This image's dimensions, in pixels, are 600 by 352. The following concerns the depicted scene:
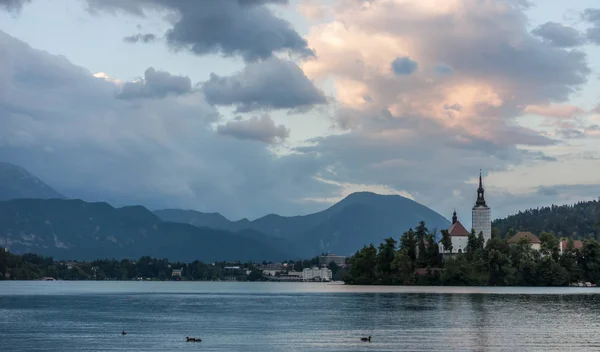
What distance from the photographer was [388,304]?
384 ft

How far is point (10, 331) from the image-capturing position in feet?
244

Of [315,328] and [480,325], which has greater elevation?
[480,325]

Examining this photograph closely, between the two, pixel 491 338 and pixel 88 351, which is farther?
pixel 491 338

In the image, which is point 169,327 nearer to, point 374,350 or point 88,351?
point 88,351

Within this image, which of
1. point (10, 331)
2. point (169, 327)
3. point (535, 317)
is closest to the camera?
point (10, 331)

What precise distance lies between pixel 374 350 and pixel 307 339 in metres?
9.52

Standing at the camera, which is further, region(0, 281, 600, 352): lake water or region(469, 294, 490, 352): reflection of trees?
region(0, 281, 600, 352): lake water

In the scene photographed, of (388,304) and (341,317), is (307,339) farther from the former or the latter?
(388,304)

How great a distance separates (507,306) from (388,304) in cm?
1602

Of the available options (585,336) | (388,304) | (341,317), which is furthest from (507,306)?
(585,336)

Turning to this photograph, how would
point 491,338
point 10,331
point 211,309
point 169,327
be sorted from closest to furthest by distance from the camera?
1. point 491,338
2. point 10,331
3. point 169,327
4. point 211,309

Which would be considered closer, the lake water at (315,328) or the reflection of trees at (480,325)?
the reflection of trees at (480,325)

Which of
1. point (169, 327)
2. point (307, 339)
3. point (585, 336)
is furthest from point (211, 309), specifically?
point (585, 336)

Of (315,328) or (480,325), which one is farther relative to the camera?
(480,325)
